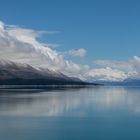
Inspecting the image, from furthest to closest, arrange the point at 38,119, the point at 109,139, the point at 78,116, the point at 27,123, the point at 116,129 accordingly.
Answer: the point at 78,116
the point at 38,119
the point at 27,123
the point at 116,129
the point at 109,139

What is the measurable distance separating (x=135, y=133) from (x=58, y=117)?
12.5m

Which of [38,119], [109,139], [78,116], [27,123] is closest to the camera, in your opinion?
[109,139]

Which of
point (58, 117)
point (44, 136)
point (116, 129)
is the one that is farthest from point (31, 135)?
point (58, 117)

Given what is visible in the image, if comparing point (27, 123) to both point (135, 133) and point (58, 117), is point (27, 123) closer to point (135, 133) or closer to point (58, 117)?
point (58, 117)

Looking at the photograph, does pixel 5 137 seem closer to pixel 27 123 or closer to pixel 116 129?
pixel 27 123

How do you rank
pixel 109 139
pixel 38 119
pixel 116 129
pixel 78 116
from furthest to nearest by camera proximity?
pixel 78 116
pixel 38 119
pixel 116 129
pixel 109 139

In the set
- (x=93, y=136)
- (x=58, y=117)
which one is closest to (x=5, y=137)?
(x=93, y=136)

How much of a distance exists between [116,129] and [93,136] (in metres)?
3.83

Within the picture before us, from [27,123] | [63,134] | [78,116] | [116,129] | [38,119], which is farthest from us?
[78,116]

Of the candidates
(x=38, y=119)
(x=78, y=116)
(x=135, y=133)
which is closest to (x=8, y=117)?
(x=38, y=119)

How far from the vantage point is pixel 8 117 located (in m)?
42.5

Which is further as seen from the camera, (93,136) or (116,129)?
(116,129)

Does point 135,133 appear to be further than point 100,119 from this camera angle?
No

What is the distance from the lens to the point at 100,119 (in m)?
41.2
